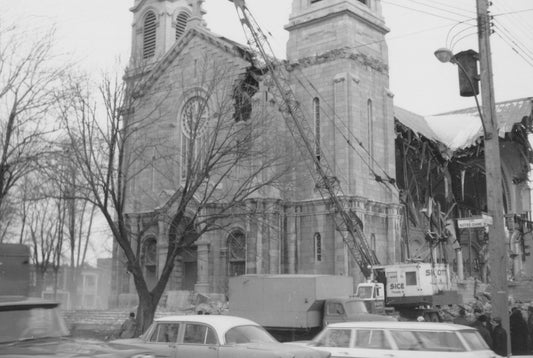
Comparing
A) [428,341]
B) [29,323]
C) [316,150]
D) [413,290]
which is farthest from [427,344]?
[316,150]

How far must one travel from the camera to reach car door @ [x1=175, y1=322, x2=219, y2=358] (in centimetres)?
1050

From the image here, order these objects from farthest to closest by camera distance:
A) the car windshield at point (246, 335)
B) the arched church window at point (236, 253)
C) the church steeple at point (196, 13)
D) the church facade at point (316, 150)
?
the church steeple at point (196, 13) → the arched church window at point (236, 253) → the church facade at point (316, 150) → the car windshield at point (246, 335)

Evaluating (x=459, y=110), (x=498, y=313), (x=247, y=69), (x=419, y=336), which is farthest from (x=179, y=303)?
(x=459, y=110)

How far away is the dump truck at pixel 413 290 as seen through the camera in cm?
2888

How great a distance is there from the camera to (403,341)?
10.5 metres

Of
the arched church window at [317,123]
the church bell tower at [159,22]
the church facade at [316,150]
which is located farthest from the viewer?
the church bell tower at [159,22]

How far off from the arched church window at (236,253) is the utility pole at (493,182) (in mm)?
22293

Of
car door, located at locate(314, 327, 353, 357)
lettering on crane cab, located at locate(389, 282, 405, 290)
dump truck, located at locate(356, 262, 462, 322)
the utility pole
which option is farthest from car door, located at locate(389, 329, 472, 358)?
lettering on crane cab, located at locate(389, 282, 405, 290)

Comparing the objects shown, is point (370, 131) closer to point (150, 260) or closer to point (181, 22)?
point (150, 260)

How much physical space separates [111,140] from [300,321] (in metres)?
8.64

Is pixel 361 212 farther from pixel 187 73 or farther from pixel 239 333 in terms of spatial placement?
pixel 239 333

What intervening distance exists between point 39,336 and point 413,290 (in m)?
23.0

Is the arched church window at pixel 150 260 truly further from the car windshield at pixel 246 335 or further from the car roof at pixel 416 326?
the car roof at pixel 416 326

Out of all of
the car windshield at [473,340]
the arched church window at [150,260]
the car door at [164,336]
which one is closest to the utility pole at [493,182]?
the car windshield at [473,340]
